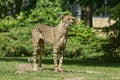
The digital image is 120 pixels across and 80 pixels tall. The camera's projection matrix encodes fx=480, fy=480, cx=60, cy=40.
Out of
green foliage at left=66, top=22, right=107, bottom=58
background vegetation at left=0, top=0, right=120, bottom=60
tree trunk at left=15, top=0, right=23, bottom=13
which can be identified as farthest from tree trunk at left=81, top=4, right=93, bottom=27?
tree trunk at left=15, top=0, right=23, bottom=13

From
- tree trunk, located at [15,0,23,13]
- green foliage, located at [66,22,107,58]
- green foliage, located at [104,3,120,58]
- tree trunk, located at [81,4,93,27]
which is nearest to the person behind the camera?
green foliage, located at [104,3,120,58]

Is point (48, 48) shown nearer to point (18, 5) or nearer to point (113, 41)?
point (113, 41)

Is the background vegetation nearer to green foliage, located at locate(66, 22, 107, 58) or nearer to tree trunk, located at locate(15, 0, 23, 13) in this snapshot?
green foliage, located at locate(66, 22, 107, 58)

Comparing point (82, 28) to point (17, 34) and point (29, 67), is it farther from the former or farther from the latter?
point (29, 67)

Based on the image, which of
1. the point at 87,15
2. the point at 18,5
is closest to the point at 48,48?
the point at 87,15

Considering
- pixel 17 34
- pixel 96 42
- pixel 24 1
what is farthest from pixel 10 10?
pixel 96 42

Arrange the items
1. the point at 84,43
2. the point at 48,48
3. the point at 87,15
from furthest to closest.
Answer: the point at 87,15 < the point at 84,43 < the point at 48,48

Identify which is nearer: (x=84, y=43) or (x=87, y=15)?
(x=84, y=43)

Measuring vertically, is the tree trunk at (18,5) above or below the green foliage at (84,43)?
above

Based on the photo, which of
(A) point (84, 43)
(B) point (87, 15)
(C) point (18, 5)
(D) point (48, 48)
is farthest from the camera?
(C) point (18, 5)

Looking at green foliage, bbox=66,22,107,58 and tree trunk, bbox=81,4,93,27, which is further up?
tree trunk, bbox=81,4,93,27

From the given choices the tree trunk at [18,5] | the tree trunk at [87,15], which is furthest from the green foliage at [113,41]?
the tree trunk at [18,5]

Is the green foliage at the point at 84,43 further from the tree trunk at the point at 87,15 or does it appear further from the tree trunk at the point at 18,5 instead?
the tree trunk at the point at 18,5

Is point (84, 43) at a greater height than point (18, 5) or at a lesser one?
lesser
